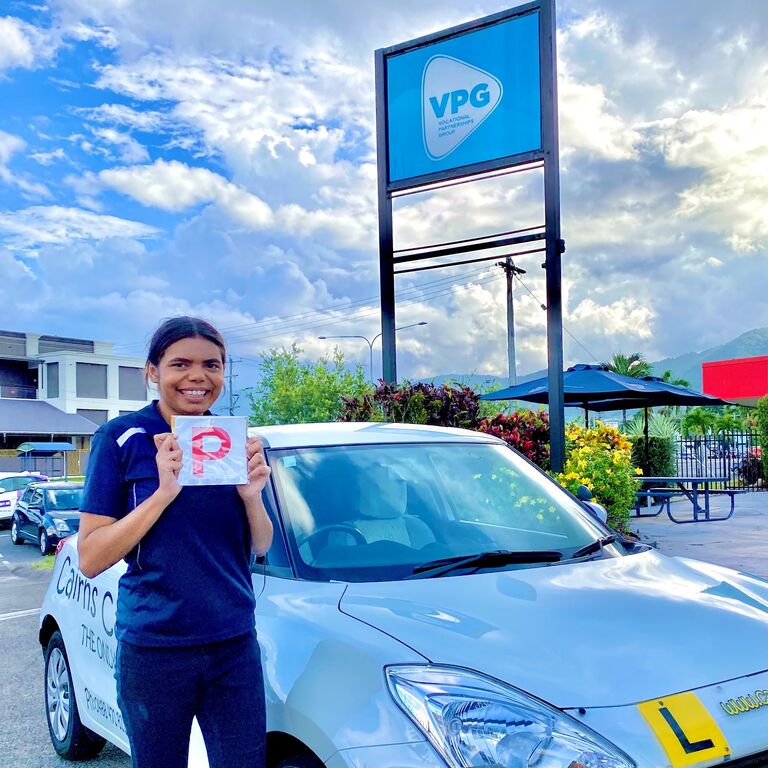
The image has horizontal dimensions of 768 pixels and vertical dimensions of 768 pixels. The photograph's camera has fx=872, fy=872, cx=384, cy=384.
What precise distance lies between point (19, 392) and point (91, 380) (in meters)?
5.05

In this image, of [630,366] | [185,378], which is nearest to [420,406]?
[185,378]

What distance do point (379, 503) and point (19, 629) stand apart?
21.4 ft

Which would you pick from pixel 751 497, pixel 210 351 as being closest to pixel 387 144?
pixel 210 351

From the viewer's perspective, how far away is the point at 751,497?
19469 mm

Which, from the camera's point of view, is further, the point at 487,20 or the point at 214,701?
the point at 487,20

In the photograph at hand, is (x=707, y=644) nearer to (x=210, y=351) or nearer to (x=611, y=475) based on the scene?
(x=210, y=351)

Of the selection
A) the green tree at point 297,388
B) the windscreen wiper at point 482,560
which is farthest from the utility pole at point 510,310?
the windscreen wiper at point 482,560

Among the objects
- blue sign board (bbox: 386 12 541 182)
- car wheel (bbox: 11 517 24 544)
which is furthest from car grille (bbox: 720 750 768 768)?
car wheel (bbox: 11 517 24 544)

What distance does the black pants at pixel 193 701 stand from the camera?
2.30m

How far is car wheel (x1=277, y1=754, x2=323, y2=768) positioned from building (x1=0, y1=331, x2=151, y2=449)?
5770 centimetres

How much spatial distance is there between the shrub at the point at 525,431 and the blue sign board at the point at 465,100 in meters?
3.09

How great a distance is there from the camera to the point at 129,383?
6931 centimetres

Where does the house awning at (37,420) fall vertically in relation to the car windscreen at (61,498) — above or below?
above

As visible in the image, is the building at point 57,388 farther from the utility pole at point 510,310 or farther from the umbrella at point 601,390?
the umbrella at point 601,390
